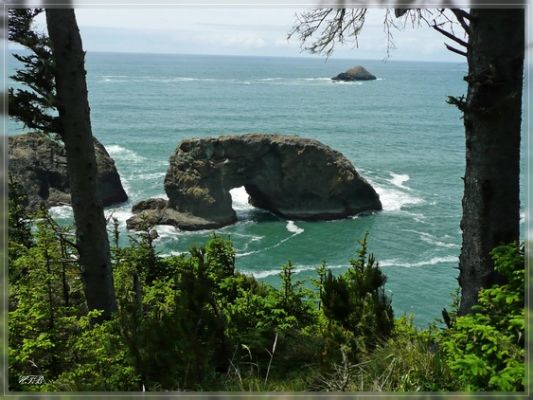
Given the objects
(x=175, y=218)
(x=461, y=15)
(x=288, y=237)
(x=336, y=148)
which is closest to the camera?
(x=461, y=15)

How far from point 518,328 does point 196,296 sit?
327 centimetres

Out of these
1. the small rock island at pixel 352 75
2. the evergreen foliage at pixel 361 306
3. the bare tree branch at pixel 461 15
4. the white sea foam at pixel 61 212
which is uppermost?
the small rock island at pixel 352 75

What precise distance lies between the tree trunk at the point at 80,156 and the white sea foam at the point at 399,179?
163 feet

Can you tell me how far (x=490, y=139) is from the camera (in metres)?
6.02

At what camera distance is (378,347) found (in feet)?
20.0

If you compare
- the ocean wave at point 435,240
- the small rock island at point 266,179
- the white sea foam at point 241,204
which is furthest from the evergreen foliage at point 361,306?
the white sea foam at point 241,204

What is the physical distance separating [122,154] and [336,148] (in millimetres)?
25279

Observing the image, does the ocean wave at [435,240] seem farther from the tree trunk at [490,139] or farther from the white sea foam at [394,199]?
the tree trunk at [490,139]

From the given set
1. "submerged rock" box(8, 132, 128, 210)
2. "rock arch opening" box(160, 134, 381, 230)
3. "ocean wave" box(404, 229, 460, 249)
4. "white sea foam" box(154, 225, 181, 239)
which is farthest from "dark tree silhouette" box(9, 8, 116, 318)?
"submerged rock" box(8, 132, 128, 210)

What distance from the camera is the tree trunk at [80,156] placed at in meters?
7.34

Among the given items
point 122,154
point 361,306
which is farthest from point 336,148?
point 361,306

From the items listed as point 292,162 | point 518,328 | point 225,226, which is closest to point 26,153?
point 225,226

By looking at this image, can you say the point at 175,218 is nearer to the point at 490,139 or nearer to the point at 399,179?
the point at 399,179

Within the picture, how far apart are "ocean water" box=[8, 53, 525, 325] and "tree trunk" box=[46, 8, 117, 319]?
2.59 meters
